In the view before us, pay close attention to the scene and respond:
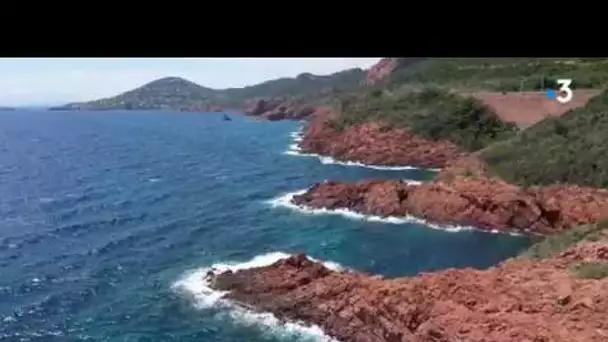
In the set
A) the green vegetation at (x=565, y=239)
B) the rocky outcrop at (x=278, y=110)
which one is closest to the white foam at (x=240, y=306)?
the green vegetation at (x=565, y=239)

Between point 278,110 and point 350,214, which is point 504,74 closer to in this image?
point 350,214

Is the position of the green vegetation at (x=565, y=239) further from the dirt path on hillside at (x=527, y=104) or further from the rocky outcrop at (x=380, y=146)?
the rocky outcrop at (x=380, y=146)

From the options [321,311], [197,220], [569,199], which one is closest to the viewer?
[321,311]
